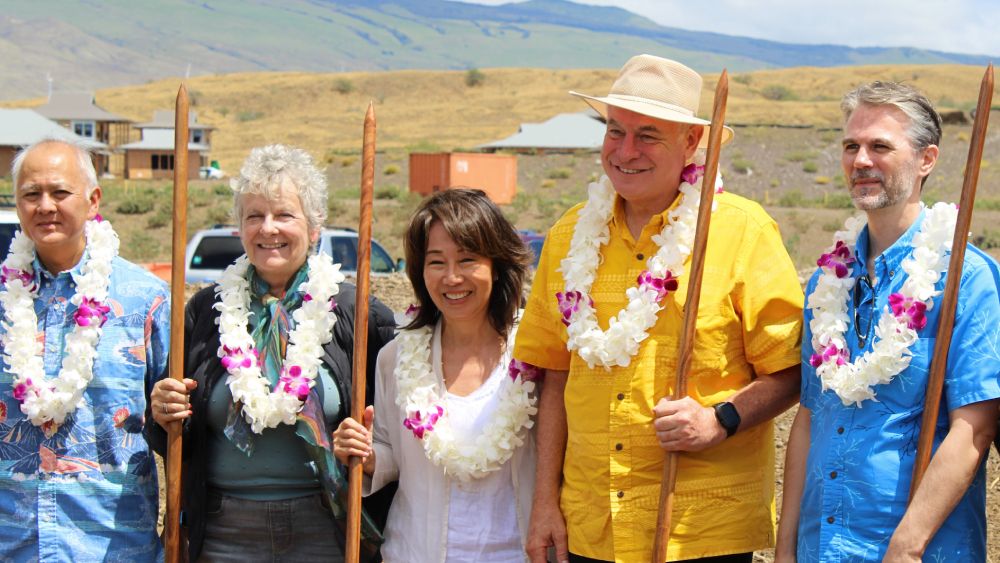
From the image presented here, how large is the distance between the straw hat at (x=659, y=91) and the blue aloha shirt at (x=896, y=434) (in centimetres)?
72

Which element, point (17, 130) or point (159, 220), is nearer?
point (159, 220)

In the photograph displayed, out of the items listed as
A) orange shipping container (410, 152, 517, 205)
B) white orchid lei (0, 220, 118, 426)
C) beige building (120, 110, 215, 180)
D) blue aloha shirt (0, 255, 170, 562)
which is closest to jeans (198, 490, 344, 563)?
blue aloha shirt (0, 255, 170, 562)

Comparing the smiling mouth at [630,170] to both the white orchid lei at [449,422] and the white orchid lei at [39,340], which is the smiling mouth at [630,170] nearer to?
the white orchid lei at [449,422]

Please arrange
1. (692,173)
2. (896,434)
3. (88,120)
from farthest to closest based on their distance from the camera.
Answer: (88,120)
(692,173)
(896,434)

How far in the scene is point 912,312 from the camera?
2.97m

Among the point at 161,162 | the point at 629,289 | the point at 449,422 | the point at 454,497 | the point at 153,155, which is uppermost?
the point at 629,289

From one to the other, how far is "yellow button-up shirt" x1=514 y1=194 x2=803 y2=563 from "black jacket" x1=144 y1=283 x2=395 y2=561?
2.58 ft

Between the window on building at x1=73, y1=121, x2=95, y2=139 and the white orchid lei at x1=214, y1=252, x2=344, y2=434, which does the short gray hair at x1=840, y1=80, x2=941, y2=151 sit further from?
the window on building at x1=73, y1=121, x2=95, y2=139

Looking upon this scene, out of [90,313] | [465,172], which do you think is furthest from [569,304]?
[465,172]

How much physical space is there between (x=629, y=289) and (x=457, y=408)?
69 centimetres

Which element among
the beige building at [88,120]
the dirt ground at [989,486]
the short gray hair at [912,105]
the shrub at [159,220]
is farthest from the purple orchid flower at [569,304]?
the beige building at [88,120]

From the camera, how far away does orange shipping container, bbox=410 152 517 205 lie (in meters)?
34.8

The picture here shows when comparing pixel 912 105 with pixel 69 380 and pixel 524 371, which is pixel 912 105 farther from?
pixel 69 380

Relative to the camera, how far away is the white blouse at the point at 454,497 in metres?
3.51
